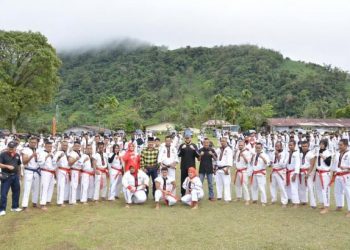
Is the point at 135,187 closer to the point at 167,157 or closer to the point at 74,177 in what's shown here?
the point at 167,157

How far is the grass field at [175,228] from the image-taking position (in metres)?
6.66

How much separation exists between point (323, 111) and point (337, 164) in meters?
68.6

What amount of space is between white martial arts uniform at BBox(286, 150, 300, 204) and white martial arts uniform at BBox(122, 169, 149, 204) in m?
3.72

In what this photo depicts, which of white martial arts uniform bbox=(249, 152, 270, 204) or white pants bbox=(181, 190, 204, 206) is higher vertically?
white martial arts uniform bbox=(249, 152, 270, 204)

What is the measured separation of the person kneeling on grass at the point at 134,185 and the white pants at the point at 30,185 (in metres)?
2.16

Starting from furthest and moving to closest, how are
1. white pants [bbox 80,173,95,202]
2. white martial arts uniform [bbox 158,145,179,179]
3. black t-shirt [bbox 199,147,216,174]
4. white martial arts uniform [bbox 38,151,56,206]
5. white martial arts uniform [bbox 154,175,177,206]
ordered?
1. black t-shirt [bbox 199,147,216,174]
2. white martial arts uniform [bbox 158,145,179,179]
3. white pants [bbox 80,173,95,202]
4. white martial arts uniform [bbox 154,175,177,206]
5. white martial arts uniform [bbox 38,151,56,206]

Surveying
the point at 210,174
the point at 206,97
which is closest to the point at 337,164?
the point at 210,174

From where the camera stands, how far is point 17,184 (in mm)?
9266

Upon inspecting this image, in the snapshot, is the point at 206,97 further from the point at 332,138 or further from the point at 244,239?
the point at 244,239

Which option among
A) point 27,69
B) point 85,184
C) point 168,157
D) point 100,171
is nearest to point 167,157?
point 168,157

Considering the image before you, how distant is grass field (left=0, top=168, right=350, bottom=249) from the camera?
6.66 metres

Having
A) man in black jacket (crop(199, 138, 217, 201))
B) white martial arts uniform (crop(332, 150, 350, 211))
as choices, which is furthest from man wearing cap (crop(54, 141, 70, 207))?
white martial arts uniform (crop(332, 150, 350, 211))

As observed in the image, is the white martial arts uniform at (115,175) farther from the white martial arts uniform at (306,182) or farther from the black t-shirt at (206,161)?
the white martial arts uniform at (306,182)

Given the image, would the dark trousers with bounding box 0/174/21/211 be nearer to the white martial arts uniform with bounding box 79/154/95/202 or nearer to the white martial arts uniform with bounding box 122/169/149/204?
the white martial arts uniform with bounding box 79/154/95/202
